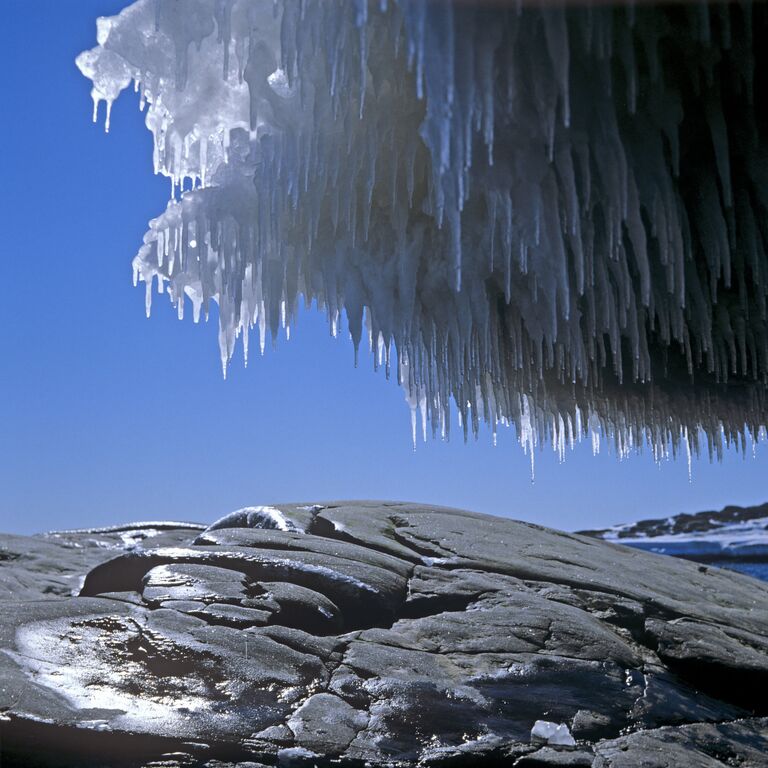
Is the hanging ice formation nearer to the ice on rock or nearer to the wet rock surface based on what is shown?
the wet rock surface

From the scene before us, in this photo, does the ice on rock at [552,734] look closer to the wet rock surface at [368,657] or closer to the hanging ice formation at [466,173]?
the wet rock surface at [368,657]

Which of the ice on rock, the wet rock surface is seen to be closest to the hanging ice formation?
the wet rock surface

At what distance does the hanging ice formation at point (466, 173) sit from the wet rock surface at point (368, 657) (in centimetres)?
248

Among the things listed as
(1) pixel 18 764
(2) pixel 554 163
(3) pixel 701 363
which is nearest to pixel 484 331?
(2) pixel 554 163

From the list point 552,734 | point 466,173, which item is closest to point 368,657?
point 552,734

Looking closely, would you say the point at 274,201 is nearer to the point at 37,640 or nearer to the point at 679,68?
the point at 679,68

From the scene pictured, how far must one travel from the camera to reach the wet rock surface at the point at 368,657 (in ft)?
18.3

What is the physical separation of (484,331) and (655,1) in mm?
2817

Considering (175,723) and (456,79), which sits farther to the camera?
(175,723)

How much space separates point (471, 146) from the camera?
405cm

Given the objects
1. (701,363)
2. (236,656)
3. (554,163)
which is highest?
(554,163)

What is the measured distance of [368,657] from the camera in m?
6.89

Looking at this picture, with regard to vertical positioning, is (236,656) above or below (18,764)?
above

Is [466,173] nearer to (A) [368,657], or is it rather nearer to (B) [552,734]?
(B) [552,734]
